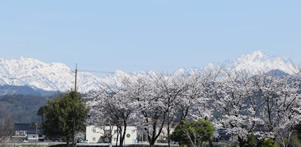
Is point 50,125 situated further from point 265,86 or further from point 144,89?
point 265,86

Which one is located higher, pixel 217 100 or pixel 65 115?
pixel 217 100

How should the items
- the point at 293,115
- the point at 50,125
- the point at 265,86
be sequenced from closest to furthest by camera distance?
1. the point at 293,115
2. the point at 265,86
3. the point at 50,125

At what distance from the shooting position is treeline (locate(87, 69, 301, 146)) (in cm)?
3891

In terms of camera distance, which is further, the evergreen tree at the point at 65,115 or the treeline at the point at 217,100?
the evergreen tree at the point at 65,115

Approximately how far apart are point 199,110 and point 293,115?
31.6 ft

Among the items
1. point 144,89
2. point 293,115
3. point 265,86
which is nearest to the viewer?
point 293,115

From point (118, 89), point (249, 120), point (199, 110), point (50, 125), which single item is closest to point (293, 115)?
point (249, 120)

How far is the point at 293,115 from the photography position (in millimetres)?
37438

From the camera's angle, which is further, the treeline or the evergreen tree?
the evergreen tree

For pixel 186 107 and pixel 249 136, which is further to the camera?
pixel 186 107

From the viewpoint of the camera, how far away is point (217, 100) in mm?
41844

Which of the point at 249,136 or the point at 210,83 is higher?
the point at 210,83

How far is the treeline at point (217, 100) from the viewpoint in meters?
38.9

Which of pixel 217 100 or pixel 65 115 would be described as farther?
pixel 65 115
